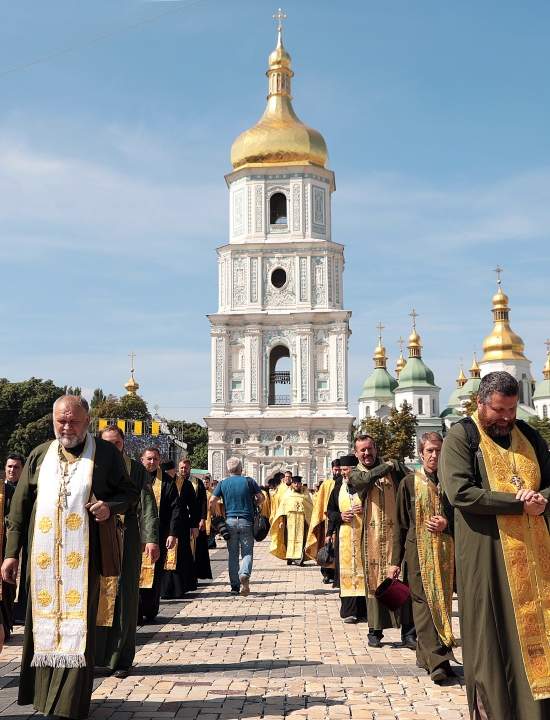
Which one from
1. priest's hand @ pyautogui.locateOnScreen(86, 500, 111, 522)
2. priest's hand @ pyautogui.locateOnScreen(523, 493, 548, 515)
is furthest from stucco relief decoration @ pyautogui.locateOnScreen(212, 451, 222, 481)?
priest's hand @ pyautogui.locateOnScreen(523, 493, 548, 515)

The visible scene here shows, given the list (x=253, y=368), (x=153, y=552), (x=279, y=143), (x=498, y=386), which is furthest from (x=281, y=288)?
(x=498, y=386)

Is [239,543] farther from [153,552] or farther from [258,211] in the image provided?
[258,211]

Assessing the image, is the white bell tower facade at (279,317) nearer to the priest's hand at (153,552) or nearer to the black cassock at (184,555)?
the black cassock at (184,555)

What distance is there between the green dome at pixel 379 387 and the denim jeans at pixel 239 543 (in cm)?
8365

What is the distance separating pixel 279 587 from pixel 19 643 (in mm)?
6086

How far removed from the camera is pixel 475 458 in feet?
17.7

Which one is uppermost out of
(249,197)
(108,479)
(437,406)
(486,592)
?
(249,197)

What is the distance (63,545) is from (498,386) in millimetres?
2696

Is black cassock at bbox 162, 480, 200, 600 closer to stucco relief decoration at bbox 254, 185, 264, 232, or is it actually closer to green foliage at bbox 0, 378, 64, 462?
stucco relief decoration at bbox 254, 185, 264, 232

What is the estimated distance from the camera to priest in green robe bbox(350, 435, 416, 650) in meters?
8.71

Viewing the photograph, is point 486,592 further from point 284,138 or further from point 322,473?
point 284,138

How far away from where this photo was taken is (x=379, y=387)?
319ft

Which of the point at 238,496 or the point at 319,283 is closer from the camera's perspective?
the point at 238,496

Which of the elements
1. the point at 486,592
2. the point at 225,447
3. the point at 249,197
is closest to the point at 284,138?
the point at 249,197
